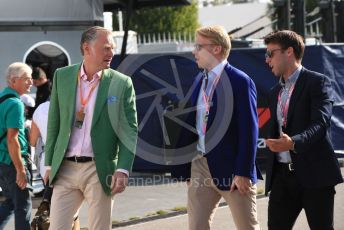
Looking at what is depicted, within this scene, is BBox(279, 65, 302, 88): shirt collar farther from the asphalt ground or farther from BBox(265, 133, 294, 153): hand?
the asphalt ground

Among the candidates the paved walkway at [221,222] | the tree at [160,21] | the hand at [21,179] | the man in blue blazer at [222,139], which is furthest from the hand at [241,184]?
the tree at [160,21]

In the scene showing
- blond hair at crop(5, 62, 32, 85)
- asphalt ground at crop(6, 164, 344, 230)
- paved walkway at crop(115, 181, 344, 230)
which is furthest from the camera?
asphalt ground at crop(6, 164, 344, 230)

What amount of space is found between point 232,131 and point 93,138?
909 millimetres

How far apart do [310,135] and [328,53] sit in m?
7.49

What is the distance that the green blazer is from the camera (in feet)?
16.8

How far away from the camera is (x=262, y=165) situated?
487 inches

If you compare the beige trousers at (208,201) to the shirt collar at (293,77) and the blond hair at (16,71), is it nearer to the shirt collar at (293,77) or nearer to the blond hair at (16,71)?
the shirt collar at (293,77)

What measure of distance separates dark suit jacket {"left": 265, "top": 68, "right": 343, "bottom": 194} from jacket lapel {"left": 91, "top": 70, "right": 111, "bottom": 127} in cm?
121

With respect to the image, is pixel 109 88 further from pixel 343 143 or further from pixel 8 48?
pixel 343 143

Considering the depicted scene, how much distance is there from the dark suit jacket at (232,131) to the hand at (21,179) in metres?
1.97

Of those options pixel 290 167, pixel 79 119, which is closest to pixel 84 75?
pixel 79 119

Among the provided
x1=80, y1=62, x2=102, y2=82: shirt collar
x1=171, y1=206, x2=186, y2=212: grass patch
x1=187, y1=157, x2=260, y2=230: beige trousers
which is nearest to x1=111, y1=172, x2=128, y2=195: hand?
x1=187, y1=157, x2=260, y2=230: beige trousers

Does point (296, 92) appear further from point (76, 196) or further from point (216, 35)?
point (76, 196)

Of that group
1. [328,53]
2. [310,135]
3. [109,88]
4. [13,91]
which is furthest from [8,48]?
[310,135]
